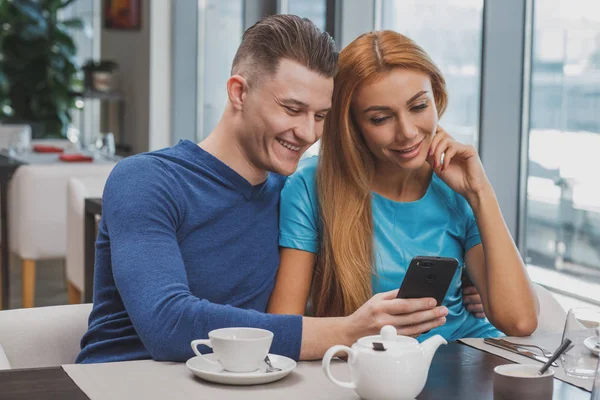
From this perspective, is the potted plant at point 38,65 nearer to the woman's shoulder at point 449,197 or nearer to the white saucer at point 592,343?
the woman's shoulder at point 449,197

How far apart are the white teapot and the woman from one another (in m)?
0.58

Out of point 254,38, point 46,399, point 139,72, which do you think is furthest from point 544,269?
point 139,72

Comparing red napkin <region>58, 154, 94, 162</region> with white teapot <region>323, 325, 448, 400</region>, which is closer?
white teapot <region>323, 325, 448, 400</region>

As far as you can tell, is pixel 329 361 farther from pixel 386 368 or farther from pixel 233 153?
pixel 233 153

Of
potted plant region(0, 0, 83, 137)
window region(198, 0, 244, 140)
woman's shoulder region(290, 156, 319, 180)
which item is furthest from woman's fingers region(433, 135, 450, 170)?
potted plant region(0, 0, 83, 137)

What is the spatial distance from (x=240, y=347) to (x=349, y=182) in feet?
2.29

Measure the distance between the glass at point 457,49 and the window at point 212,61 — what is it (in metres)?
2.53

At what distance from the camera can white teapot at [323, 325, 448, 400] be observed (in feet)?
4.00

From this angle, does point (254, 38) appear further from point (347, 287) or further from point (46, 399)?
point (46, 399)

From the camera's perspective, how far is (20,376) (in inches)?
52.2

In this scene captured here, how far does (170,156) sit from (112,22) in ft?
18.3

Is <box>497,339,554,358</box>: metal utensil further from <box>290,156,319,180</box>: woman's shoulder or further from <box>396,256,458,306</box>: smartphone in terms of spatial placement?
<box>290,156,319,180</box>: woman's shoulder

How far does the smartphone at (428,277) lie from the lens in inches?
55.9

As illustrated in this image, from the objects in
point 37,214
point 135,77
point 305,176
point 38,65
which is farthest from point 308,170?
point 38,65
